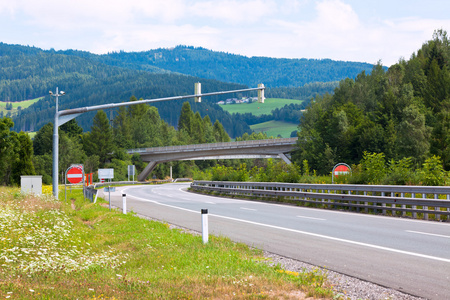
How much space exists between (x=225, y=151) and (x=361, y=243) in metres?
87.2

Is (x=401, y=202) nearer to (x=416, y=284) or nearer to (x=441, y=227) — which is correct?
(x=441, y=227)

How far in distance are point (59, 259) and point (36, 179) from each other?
2221 cm

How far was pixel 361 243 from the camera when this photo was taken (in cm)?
1191

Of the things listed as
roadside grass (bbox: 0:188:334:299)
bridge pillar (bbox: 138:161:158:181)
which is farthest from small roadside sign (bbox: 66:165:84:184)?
bridge pillar (bbox: 138:161:158:181)

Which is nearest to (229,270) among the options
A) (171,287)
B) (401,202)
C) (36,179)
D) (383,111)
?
(171,287)

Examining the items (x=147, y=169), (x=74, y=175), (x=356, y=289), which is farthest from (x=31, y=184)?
(x=147, y=169)

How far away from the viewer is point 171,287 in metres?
6.95

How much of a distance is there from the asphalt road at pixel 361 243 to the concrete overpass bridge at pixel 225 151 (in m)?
71.8

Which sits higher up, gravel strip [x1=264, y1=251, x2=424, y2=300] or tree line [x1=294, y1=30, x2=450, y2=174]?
tree line [x1=294, y1=30, x2=450, y2=174]

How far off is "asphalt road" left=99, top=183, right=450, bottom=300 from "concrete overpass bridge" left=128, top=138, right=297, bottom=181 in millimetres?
71829

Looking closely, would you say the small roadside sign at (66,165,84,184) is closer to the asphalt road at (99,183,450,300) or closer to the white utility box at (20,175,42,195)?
the white utility box at (20,175,42,195)

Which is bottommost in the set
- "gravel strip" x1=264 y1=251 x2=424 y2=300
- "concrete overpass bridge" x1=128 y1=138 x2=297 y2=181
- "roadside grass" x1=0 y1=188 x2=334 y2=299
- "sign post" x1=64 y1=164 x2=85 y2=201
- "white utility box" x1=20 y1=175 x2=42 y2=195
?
"gravel strip" x1=264 y1=251 x2=424 y2=300

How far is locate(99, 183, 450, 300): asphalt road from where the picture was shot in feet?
27.0

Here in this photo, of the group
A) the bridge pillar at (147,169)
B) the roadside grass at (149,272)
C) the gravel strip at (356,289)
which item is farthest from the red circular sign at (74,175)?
the bridge pillar at (147,169)
